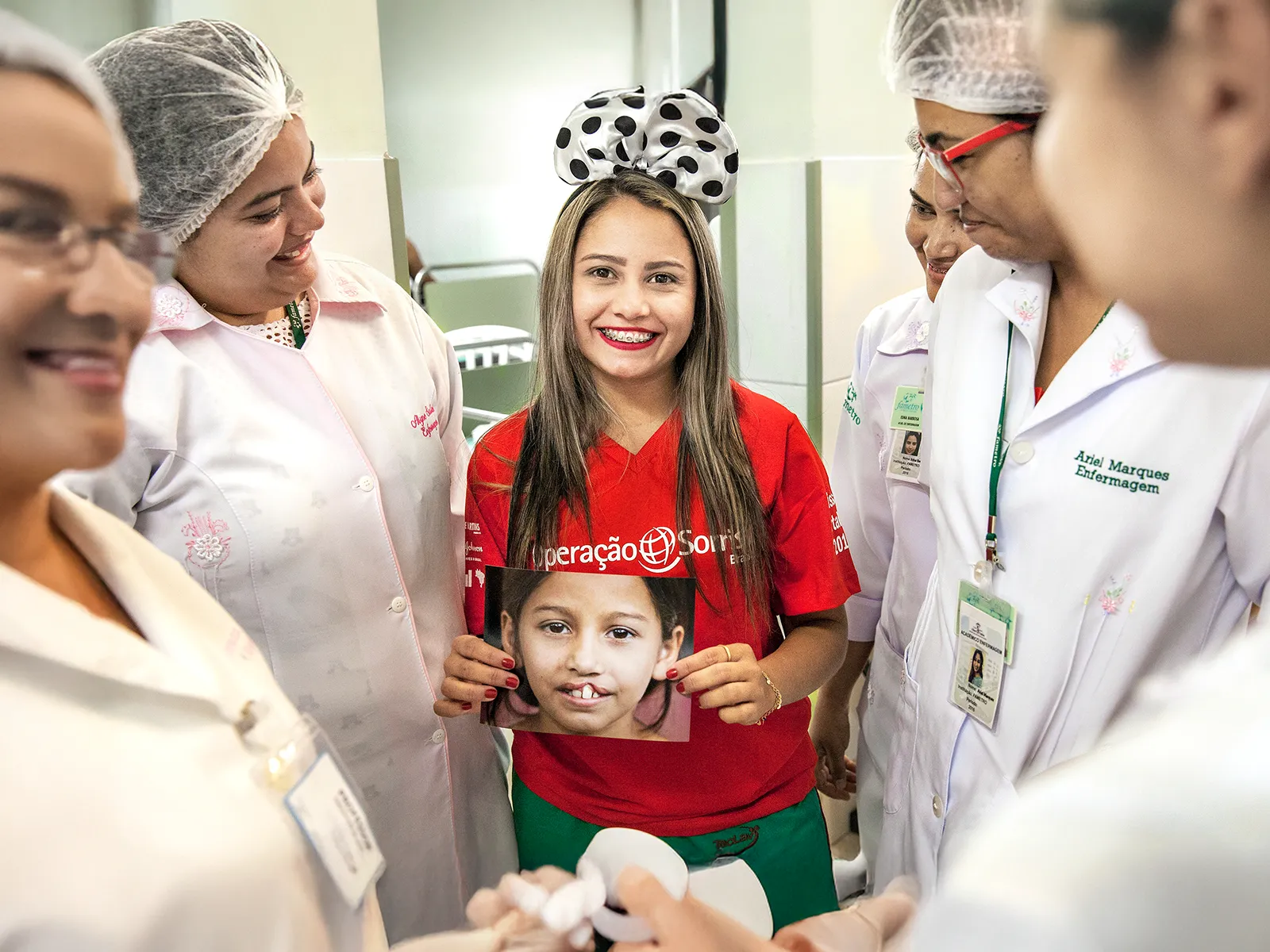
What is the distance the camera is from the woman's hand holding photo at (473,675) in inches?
47.4

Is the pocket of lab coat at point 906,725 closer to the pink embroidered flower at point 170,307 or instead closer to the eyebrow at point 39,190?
the pink embroidered flower at point 170,307

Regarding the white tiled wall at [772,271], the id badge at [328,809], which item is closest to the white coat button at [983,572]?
the id badge at [328,809]

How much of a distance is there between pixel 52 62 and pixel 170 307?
738 mm

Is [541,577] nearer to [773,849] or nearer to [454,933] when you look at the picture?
[454,933]

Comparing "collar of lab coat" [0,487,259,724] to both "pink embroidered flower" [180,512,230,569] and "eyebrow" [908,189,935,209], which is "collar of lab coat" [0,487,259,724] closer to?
"pink embroidered flower" [180,512,230,569]

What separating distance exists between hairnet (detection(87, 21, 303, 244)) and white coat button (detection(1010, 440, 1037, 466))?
40.7 inches

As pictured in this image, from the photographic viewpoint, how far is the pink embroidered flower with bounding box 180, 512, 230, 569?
3.76 feet

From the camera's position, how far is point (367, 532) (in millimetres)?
1270

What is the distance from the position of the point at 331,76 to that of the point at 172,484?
1.03 metres

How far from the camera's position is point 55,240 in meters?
0.47

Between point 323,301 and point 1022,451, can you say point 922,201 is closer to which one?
point 1022,451

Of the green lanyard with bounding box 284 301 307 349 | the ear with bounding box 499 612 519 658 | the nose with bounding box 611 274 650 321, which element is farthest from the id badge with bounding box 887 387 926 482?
the green lanyard with bounding box 284 301 307 349

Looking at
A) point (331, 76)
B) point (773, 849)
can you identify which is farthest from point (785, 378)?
point (773, 849)

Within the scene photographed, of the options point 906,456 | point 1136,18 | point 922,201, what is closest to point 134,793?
point 1136,18
